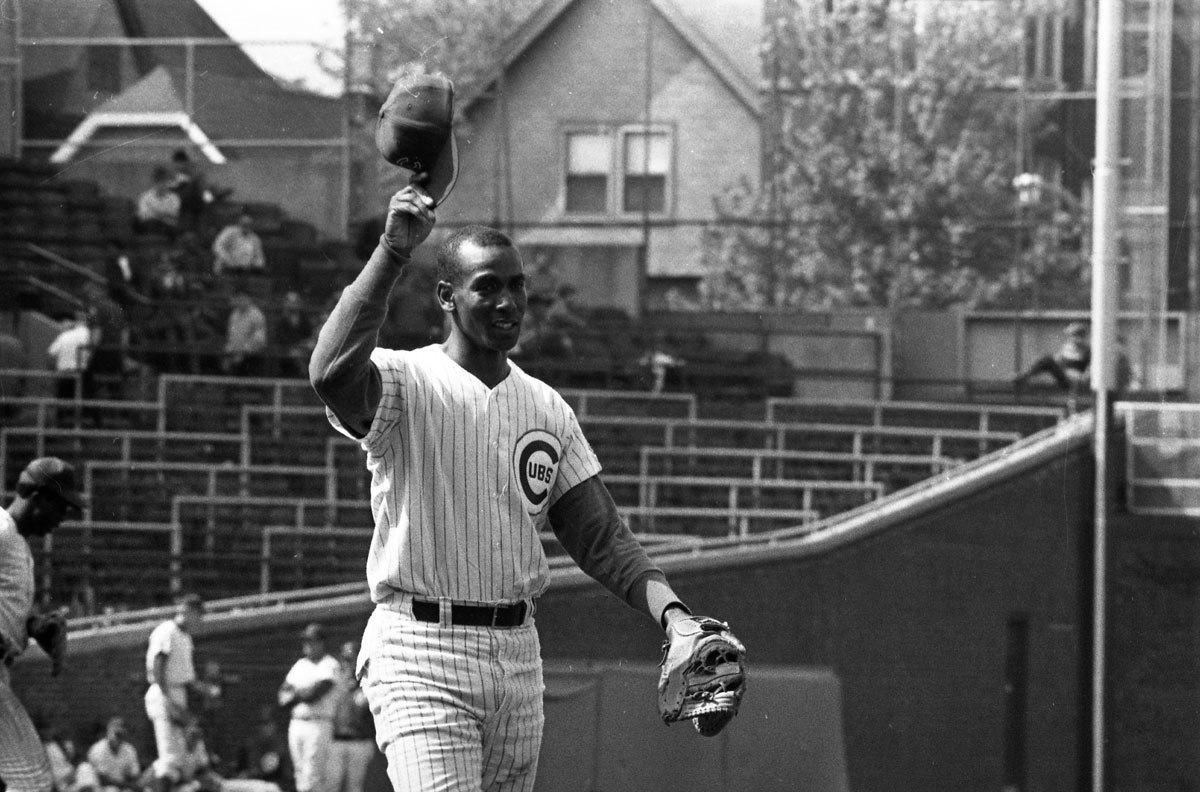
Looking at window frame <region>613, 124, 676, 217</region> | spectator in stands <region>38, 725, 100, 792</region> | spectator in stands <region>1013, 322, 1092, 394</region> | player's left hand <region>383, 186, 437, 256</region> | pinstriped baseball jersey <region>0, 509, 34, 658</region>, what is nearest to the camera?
player's left hand <region>383, 186, 437, 256</region>

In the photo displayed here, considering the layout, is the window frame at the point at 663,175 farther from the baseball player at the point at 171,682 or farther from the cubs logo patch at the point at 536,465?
the cubs logo patch at the point at 536,465

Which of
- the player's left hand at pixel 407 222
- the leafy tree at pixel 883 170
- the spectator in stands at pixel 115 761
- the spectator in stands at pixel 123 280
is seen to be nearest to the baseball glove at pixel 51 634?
the player's left hand at pixel 407 222

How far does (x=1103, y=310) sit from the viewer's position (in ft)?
32.9

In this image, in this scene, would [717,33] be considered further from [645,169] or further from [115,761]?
[115,761]

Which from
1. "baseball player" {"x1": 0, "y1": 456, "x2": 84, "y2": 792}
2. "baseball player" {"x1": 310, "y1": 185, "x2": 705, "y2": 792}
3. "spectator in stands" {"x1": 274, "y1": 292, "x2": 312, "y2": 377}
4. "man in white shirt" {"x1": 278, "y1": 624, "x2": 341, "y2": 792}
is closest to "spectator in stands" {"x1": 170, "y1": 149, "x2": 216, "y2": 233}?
"spectator in stands" {"x1": 274, "y1": 292, "x2": 312, "y2": 377}

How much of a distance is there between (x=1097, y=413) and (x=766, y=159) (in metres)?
3.42

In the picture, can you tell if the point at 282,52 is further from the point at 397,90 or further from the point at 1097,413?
the point at 397,90

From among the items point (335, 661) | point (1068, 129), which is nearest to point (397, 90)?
point (335, 661)

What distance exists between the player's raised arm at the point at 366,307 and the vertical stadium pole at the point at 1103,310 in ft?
24.2

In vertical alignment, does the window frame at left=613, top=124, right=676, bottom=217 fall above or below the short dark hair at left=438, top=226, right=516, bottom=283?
above

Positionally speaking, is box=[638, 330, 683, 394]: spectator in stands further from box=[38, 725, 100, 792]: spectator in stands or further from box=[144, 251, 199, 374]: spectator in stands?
box=[38, 725, 100, 792]: spectator in stands

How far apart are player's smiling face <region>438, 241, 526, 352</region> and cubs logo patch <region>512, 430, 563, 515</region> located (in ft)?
0.67

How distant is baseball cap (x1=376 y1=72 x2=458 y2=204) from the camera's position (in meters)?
3.38

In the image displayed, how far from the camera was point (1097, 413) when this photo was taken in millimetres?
10148
